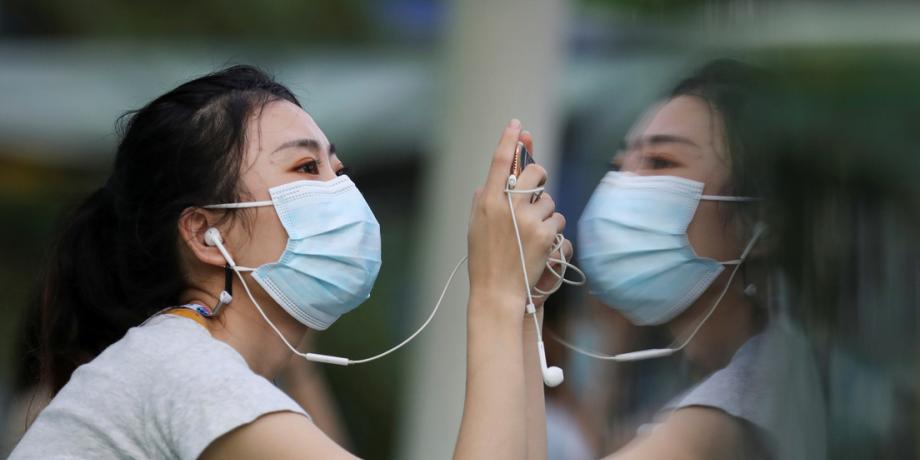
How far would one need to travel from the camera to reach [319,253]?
2.16m

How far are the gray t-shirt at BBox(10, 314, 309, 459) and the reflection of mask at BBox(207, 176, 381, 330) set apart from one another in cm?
20

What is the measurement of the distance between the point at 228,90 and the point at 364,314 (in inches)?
186

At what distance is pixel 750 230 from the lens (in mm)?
1191

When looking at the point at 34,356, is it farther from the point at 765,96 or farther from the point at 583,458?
the point at 765,96

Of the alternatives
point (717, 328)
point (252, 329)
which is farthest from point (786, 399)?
point (252, 329)

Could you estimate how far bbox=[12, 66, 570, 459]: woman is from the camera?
1874 millimetres

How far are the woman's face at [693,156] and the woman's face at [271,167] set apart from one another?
546 mm

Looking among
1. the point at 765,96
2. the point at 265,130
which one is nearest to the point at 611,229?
the point at 265,130

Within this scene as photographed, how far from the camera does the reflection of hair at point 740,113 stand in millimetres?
1062

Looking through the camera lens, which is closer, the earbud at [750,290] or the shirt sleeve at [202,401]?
the earbud at [750,290]

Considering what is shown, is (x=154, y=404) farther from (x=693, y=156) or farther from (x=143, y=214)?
(x=693, y=156)

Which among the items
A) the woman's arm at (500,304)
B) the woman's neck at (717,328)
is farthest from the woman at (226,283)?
the woman's neck at (717,328)

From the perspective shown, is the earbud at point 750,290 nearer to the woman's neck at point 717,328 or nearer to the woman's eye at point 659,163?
the woman's neck at point 717,328

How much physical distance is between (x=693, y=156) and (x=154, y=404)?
0.90 meters
